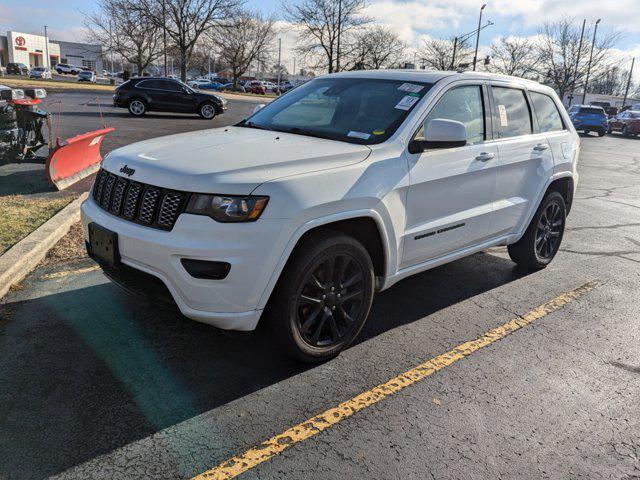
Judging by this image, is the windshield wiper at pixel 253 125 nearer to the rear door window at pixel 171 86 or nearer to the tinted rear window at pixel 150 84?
the tinted rear window at pixel 150 84

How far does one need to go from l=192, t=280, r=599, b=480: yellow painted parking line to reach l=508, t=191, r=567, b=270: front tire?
881 millimetres

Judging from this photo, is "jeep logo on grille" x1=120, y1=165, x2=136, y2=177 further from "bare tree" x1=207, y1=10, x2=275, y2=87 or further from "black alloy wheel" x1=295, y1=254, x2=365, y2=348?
"bare tree" x1=207, y1=10, x2=275, y2=87

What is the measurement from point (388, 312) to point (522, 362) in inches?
43.9

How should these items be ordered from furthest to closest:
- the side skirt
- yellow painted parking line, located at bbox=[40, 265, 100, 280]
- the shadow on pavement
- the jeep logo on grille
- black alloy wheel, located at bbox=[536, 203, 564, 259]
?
1. black alloy wheel, located at bbox=[536, 203, 564, 259]
2. yellow painted parking line, located at bbox=[40, 265, 100, 280]
3. the side skirt
4. the jeep logo on grille
5. the shadow on pavement

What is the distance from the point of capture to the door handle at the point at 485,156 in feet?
13.6

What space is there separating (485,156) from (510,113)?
761 millimetres

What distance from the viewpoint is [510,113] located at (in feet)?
15.4

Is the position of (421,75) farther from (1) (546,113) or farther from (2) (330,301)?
(2) (330,301)

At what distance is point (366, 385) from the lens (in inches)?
127

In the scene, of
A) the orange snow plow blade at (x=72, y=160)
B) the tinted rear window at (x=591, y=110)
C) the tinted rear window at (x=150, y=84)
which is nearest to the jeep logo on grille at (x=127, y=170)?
the orange snow plow blade at (x=72, y=160)

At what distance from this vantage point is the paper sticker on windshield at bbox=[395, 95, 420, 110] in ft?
12.4

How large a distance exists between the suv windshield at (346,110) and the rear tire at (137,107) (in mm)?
18113

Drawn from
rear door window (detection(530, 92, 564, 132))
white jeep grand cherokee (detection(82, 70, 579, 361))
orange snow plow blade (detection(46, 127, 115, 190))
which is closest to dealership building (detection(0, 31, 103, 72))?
orange snow plow blade (detection(46, 127, 115, 190))

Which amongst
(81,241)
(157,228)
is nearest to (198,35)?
(81,241)
